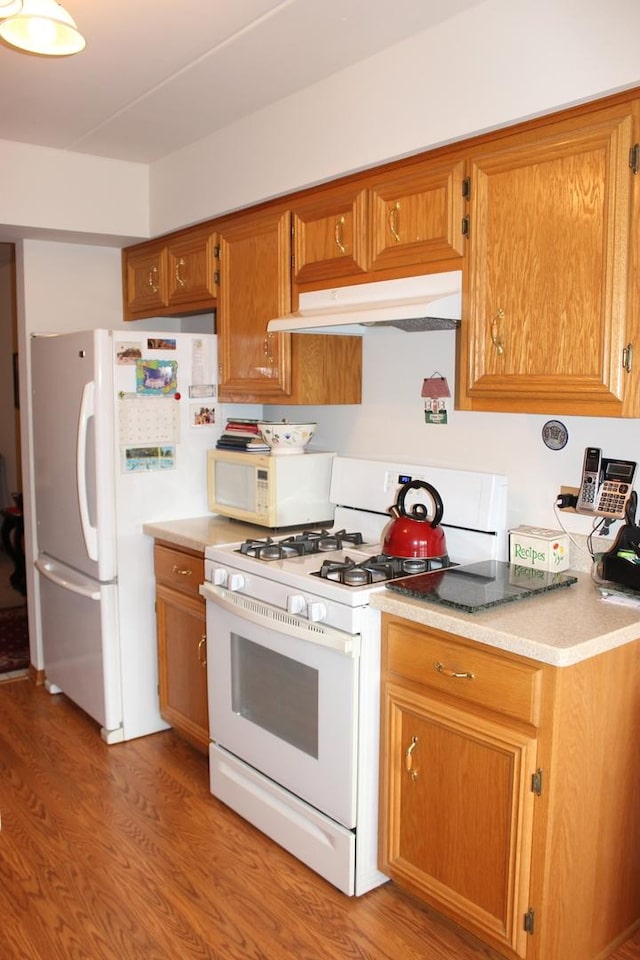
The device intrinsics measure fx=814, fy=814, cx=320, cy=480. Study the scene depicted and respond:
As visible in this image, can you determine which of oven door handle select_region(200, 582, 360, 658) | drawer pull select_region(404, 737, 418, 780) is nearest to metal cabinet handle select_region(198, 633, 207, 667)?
oven door handle select_region(200, 582, 360, 658)

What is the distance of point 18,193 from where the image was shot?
3398mm

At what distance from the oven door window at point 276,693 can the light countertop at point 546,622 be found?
0.40 meters

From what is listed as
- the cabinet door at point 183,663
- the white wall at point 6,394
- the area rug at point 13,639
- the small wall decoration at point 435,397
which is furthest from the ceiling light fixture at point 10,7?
the white wall at point 6,394

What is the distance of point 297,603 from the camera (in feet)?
7.72

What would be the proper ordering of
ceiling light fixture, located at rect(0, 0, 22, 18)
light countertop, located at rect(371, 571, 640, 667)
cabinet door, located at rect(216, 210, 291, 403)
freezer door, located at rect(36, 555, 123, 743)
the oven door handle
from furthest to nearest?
freezer door, located at rect(36, 555, 123, 743), cabinet door, located at rect(216, 210, 291, 403), the oven door handle, light countertop, located at rect(371, 571, 640, 667), ceiling light fixture, located at rect(0, 0, 22, 18)

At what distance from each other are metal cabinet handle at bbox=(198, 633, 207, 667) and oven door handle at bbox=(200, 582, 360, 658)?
254mm

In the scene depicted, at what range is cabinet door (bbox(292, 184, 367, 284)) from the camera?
2.63 meters

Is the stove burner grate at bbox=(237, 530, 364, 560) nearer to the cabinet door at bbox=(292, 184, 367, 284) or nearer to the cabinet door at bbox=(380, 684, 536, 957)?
the cabinet door at bbox=(380, 684, 536, 957)

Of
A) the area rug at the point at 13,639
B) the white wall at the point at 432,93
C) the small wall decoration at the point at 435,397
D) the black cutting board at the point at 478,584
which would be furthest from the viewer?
the area rug at the point at 13,639

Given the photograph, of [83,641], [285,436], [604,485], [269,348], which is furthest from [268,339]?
[83,641]

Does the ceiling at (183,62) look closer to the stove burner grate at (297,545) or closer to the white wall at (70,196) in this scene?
the white wall at (70,196)

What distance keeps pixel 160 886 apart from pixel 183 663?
0.92 metres

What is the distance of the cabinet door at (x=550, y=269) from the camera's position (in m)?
1.96

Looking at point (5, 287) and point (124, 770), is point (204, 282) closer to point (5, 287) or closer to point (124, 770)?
point (124, 770)
